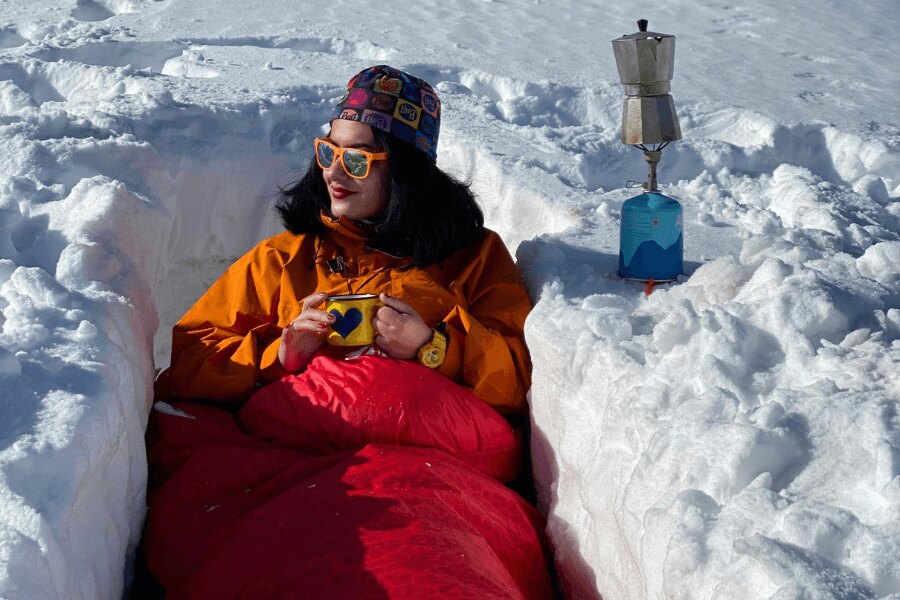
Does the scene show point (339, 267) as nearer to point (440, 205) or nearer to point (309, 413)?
point (440, 205)

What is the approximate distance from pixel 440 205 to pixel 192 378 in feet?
2.48

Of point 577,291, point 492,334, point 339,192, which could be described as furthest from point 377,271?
point 577,291

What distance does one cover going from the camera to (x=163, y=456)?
2.17 meters

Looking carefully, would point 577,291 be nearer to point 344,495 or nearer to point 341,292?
point 341,292

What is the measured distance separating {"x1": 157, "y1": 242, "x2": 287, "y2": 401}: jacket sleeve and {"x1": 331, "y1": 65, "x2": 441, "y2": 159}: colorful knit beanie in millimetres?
432

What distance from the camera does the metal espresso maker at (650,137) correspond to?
2285 millimetres

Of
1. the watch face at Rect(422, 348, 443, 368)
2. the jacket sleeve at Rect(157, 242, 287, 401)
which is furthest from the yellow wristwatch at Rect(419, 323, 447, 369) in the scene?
the jacket sleeve at Rect(157, 242, 287, 401)

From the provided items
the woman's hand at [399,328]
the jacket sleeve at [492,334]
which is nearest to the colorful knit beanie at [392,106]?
the jacket sleeve at [492,334]

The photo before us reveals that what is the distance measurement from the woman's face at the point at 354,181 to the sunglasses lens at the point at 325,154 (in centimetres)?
1

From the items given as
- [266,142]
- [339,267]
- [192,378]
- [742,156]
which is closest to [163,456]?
[192,378]

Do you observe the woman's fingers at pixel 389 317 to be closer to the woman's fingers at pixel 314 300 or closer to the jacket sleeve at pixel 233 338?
the woman's fingers at pixel 314 300

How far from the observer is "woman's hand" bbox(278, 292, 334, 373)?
2.17m

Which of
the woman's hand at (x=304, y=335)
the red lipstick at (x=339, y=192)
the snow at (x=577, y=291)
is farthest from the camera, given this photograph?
the red lipstick at (x=339, y=192)

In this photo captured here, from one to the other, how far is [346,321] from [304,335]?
12cm
